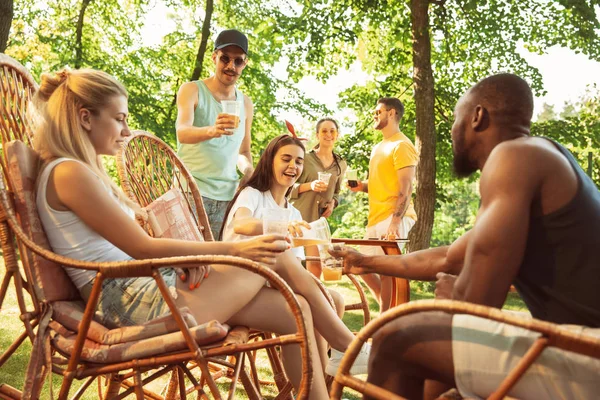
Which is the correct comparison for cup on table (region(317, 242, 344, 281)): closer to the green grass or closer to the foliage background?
the green grass

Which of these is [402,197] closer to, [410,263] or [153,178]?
[153,178]

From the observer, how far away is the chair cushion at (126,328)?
5.76 feet

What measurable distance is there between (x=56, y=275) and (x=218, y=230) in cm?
148

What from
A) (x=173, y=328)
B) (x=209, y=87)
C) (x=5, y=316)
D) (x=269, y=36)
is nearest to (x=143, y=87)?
(x=269, y=36)

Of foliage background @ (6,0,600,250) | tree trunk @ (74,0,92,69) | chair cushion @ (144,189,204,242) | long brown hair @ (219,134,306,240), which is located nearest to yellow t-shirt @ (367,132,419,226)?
long brown hair @ (219,134,306,240)

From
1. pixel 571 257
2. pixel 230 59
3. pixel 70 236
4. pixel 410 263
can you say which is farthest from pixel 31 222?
pixel 230 59

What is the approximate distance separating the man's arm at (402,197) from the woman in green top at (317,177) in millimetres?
542

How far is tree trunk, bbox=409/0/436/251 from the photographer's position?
26.2 ft

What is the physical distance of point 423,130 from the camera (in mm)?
7961

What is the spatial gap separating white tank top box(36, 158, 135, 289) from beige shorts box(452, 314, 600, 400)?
115 cm

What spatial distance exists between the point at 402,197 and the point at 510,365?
3.63m

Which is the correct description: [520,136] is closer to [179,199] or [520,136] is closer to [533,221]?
[533,221]

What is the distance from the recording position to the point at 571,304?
138cm

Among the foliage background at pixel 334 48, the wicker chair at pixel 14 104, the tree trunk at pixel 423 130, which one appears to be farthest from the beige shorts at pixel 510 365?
the foliage background at pixel 334 48
